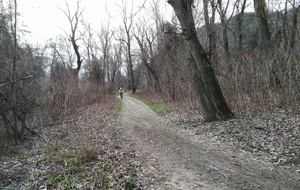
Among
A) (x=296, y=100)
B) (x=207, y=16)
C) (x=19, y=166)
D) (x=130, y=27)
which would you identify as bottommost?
(x=19, y=166)

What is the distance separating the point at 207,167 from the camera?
530 cm

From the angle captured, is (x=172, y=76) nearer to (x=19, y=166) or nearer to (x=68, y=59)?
(x=19, y=166)

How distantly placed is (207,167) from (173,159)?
0.97m


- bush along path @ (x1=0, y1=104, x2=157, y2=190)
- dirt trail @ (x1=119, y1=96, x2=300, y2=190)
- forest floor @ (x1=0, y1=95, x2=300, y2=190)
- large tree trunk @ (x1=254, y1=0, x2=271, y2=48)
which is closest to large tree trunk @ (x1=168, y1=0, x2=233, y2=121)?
forest floor @ (x1=0, y1=95, x2=300, y2=190)

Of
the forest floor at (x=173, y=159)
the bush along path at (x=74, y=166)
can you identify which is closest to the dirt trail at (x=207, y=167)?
the forest floor at (x=173, y=159)

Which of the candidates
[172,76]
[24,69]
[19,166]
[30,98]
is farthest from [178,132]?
[172,76]

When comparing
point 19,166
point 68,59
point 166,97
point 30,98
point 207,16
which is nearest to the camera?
point 19,166

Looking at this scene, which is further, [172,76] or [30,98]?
[172,76]

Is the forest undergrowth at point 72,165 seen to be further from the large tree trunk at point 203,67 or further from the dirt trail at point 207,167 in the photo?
the large tree trunk at point 203,67

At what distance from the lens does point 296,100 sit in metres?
9.11

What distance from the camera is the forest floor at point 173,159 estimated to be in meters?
4.73

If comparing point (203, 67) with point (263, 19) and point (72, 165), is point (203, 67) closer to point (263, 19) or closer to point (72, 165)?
point (263, 19)

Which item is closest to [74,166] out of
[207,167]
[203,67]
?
[207,167]

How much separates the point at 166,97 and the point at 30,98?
12613 millimetres
